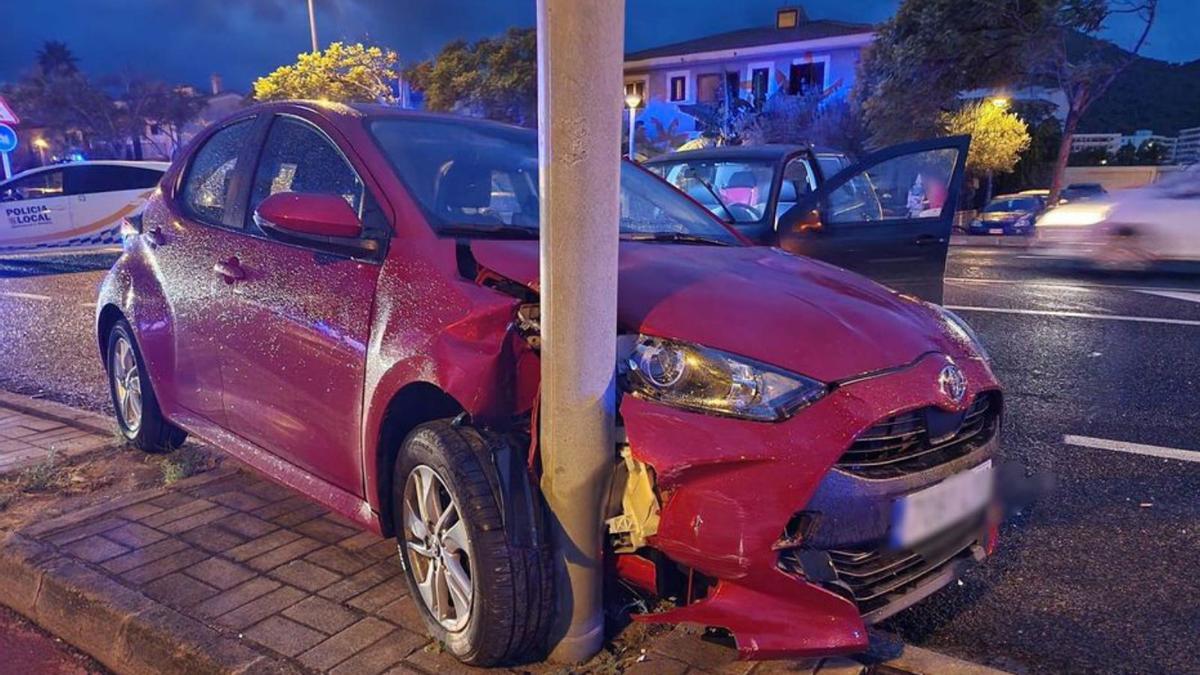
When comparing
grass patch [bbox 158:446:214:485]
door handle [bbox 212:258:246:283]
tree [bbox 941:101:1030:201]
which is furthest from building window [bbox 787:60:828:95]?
door handle [bbox 212:258:246:283]

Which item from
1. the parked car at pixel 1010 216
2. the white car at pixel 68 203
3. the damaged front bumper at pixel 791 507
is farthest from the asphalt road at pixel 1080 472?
the parked car at pixel 1010 216

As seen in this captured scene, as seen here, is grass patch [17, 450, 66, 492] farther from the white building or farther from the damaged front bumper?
the white building

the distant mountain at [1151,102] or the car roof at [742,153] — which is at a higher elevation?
the distant mountain at [1151,102]

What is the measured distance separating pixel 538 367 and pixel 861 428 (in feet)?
3.07

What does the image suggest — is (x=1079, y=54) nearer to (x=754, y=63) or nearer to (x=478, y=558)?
(x=754, y=63)

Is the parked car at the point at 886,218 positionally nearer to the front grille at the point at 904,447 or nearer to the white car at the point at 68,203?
the front grille at the point at 904,447

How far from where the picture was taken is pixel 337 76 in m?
29.2

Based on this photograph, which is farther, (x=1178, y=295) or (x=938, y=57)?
(x=938, y=57)

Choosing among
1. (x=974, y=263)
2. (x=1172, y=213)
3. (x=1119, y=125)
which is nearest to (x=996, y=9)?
(x=974, y=263)

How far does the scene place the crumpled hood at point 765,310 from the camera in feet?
7.36

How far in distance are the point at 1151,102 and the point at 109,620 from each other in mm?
66494

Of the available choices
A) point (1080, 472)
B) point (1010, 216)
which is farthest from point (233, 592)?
point (1010, 216)

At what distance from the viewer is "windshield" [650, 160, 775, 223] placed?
19.0ft

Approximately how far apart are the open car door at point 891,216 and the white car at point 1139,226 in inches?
264
